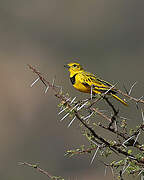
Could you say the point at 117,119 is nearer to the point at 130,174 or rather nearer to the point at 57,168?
the point at 130,174


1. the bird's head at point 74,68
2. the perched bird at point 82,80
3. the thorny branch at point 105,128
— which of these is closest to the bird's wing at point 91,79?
the perched bird at point 82,80

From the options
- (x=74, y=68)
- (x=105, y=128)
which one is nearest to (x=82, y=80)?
(x=74, y=68)

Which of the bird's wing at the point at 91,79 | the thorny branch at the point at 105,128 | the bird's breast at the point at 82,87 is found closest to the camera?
the thorny branch at the point at 105,128

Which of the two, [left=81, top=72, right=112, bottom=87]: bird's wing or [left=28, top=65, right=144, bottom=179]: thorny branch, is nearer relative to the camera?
[left=28, top=65, right=144, bottom=179]: thorny branch

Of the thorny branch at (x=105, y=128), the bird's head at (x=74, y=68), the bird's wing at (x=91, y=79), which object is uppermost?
the bird's head at (x=74, y=68)

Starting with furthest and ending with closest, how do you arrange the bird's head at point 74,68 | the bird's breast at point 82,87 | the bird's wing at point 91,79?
the bird's head at point 74,68 < the bird's breast at point 82,87 < the bird's wing at point 91,79

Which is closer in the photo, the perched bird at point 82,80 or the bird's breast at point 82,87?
the perched bird at point 82,80

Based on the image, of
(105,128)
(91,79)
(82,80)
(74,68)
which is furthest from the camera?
(74,68)

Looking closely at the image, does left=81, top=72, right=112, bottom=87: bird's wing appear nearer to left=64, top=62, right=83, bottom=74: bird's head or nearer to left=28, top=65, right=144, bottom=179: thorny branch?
left=64, top=62, right=83, bottom=74: bird's head

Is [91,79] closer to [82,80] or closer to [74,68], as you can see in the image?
[82,80]

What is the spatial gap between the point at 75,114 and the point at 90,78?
4.08ft

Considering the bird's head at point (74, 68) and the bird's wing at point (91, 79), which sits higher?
the bird's head at point (74, 68)

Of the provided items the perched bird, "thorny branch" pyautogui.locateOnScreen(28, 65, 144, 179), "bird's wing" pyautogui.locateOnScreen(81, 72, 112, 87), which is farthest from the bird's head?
"thorny branch" pyautogui.locateOnScreen(28, 65, 144, 179)

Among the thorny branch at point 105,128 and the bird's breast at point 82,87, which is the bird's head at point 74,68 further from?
the thorny branch at point 105,128
